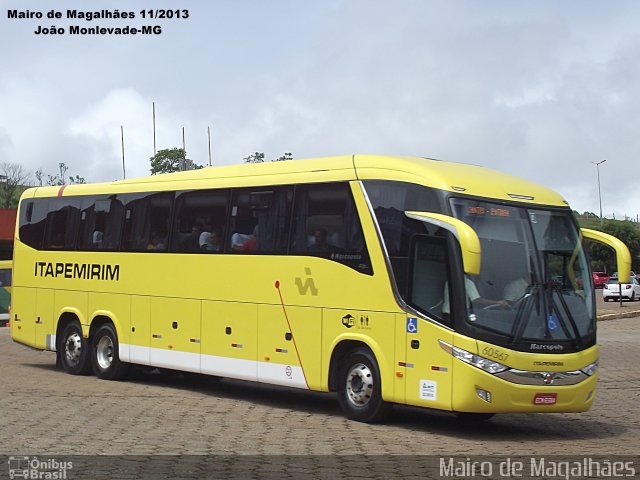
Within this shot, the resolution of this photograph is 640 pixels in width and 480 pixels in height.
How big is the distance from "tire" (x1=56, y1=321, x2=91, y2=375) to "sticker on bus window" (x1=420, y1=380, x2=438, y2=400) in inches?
353

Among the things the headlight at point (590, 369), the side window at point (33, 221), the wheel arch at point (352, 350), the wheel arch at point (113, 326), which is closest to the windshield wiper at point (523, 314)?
the headlight at point (590, 369)

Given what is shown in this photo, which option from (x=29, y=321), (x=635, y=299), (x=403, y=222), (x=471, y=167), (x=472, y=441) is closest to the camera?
(x=472, y=441)

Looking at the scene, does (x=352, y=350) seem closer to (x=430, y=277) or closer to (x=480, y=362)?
(x=430, y=277)

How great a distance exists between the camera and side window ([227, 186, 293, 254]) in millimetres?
16281

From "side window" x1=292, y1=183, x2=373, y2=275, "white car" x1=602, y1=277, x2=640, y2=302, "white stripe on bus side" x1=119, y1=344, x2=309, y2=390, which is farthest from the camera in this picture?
"white car" x1=602, y1=277, x2=640, y2=302

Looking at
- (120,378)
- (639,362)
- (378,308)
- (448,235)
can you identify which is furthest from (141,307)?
(639,362)

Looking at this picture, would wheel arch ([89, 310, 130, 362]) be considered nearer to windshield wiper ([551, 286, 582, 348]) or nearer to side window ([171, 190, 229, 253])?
side window ([171, 190, 229, 253])

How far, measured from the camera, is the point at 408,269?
1412 cm

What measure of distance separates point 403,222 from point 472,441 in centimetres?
292

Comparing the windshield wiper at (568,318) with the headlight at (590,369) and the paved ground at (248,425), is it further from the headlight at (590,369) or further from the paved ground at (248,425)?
the paved ground at (248,425)

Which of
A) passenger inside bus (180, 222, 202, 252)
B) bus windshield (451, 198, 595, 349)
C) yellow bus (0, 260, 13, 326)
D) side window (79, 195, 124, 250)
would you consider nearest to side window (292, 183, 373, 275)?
bus windshield (451, 198, 595, 349)

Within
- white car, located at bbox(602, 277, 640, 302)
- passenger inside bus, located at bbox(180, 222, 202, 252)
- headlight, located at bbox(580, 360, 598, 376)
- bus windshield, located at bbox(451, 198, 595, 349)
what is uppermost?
passenger inside bus, located at bbox(180, 222, 202, 252)

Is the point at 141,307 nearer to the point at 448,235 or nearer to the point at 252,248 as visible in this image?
the point at 252,248

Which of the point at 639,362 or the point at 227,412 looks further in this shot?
the point at 639,362
